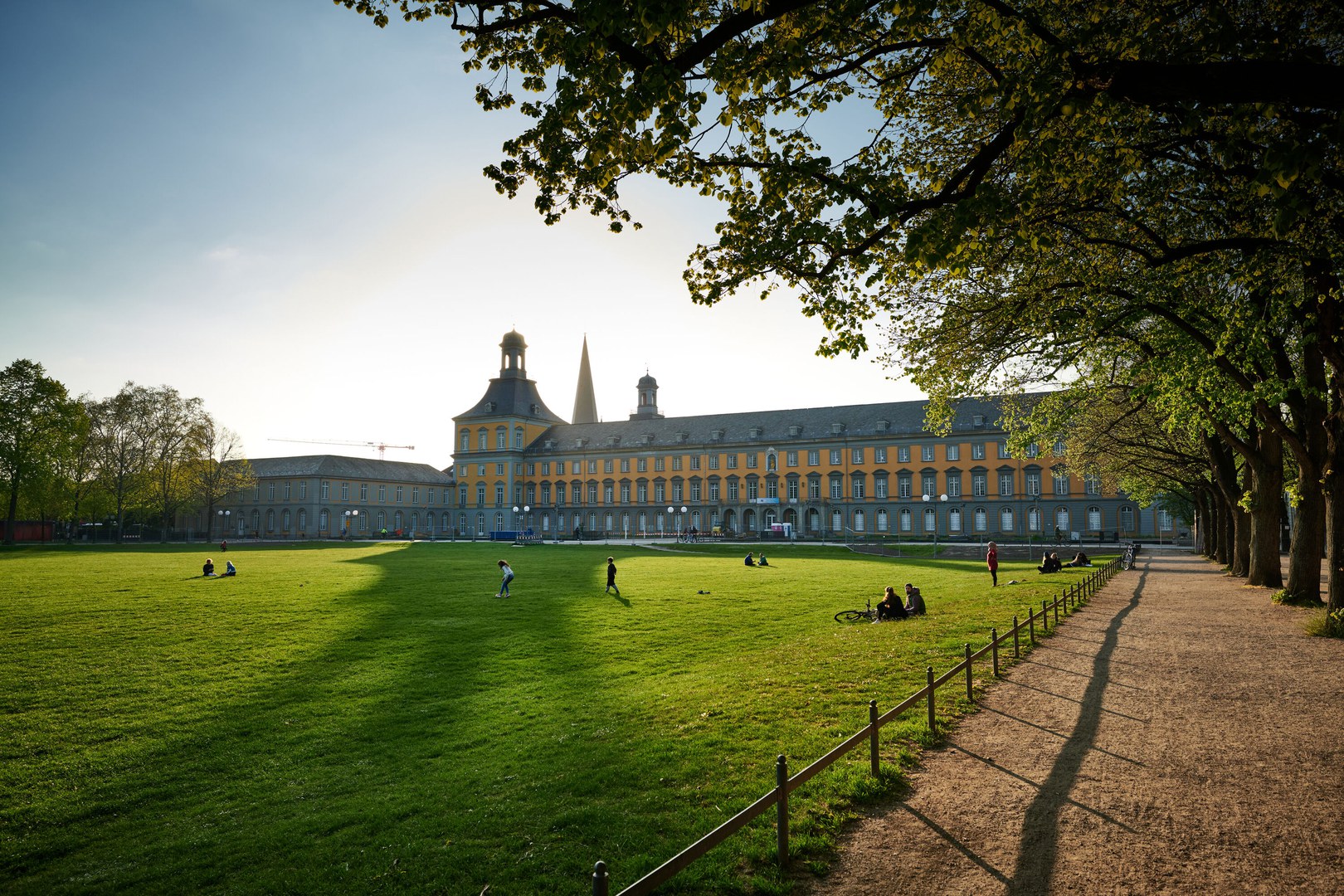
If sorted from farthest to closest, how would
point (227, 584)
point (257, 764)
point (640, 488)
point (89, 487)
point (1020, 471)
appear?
point (640, 488) → point (1020, 471) → point (89, 487) → point (227, 584) → point (257, 764)

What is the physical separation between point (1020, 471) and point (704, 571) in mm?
50821

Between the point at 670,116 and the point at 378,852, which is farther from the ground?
the point at 670,116

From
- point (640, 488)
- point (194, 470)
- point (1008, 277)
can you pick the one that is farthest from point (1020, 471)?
point (194, 470)

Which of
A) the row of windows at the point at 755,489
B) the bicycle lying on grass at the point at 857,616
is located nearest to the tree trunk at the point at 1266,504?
the bicycle lying on grass at the point at 857,616

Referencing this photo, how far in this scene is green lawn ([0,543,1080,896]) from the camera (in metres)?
6.60

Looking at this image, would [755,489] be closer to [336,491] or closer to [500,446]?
[500,446]

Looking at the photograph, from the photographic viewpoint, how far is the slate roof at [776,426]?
77.6 metres

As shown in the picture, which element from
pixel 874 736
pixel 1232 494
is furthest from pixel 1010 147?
pixel 1232 494

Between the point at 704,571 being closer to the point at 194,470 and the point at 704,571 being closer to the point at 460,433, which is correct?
the point at 194,470

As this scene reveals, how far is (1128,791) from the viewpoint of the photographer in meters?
7.13

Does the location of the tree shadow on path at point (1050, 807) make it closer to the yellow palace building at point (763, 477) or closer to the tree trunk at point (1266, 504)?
the tree trunk at point (1266, 504)

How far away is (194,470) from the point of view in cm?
6762

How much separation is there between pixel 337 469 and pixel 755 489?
54398mm

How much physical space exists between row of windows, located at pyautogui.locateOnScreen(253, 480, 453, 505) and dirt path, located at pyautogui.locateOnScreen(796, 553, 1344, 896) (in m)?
97.8
